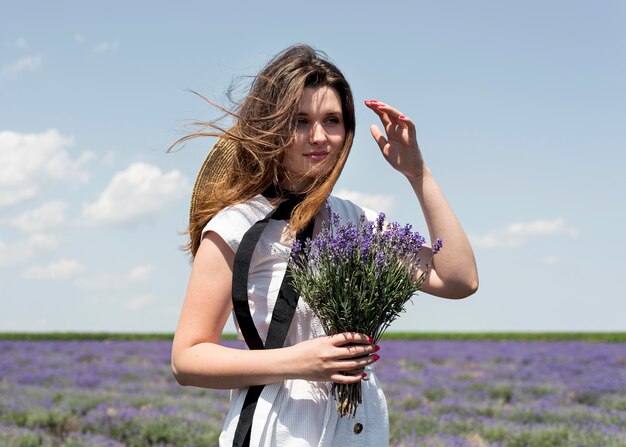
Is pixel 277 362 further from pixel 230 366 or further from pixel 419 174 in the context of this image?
pixel 419 174

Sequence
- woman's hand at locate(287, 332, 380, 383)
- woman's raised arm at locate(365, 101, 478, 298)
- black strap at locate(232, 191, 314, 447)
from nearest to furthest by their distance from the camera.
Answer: woman's hand at locate(287, 332, 380, 383) < black strap at locate(232, 191, 314, 447) < woman's raised arm at locate(365, 101, 478, 298)

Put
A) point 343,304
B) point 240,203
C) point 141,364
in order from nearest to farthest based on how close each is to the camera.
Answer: point 343,304 < point 240,203 < point 141,364

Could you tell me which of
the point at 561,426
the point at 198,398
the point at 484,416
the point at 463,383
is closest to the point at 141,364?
the point at 198,398

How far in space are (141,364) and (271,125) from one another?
11.7 meters

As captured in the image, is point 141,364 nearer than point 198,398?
No

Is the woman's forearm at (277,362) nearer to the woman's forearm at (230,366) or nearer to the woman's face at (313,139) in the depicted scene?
the woman's forearm at (230,366)

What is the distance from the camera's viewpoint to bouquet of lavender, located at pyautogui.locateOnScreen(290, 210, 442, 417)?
220 centimetres

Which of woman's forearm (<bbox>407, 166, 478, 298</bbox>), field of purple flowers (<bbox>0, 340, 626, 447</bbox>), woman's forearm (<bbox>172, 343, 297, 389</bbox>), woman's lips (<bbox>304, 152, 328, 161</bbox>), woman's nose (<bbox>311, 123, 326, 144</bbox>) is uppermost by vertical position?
woman's nose (<bbox>311, 123, 326, 144</bbox>)

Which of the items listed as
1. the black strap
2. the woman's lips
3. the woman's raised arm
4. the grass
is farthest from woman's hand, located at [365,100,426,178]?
the grass

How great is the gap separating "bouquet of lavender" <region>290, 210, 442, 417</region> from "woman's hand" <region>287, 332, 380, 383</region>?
5cm

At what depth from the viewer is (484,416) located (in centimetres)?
832

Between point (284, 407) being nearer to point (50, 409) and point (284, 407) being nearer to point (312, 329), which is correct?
point (312, 329)

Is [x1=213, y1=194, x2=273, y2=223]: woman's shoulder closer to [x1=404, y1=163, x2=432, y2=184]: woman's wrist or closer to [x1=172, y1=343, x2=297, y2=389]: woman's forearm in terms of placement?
[x1=172, y1=343, x2=297, y2=389]: woman's forearm

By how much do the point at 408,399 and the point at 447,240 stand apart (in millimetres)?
6791
